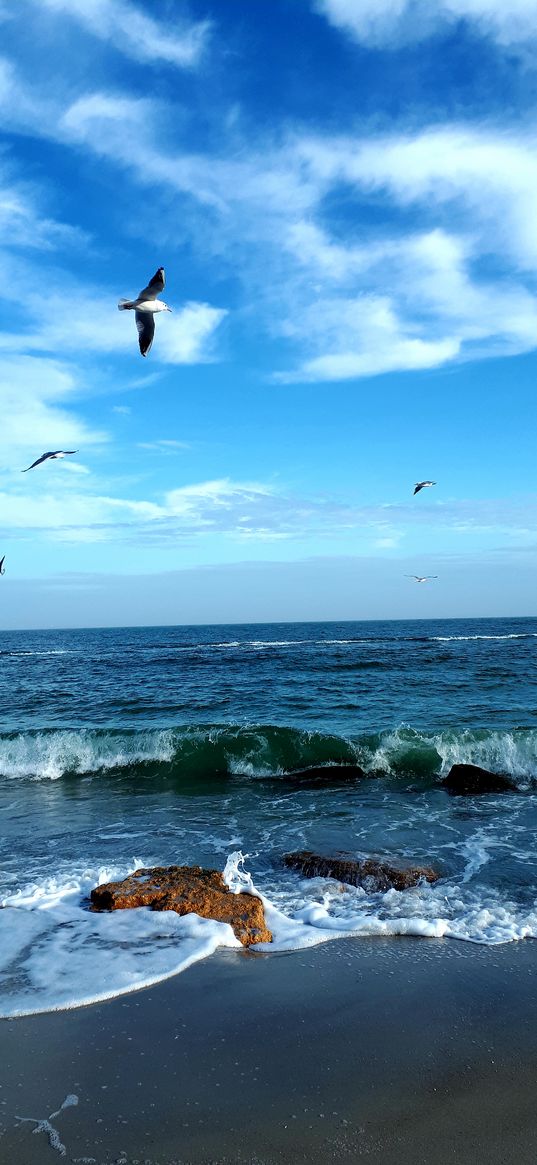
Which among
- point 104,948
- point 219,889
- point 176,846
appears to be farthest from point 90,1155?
point 176,846

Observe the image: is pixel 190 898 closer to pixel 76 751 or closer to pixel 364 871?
pixel 364 871

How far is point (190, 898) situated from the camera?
6.39 metres

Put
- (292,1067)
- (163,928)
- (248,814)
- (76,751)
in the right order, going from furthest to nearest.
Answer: (76,751)
(248,814)
(163,928)
(292,1067)

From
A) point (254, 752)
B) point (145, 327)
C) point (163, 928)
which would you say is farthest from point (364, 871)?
point (254, 752)

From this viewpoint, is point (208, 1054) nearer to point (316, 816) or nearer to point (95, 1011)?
point (95, 1011)

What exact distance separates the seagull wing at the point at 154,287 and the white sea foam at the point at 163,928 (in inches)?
244

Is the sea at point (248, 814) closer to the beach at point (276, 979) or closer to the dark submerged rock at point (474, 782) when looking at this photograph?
the beach at point (276, 979)

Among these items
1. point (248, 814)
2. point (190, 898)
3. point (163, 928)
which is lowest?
point (248, 814)

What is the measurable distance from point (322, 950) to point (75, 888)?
2.90 m

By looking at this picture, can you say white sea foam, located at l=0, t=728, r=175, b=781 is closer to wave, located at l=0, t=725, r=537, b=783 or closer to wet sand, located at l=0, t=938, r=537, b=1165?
wave, located at l=0, t=725, r=537, b=783

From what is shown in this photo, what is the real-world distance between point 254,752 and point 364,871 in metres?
7.72

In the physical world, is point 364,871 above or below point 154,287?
below

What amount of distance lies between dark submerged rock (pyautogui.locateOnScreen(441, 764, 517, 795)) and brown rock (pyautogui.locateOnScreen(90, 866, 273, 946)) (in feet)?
21.3

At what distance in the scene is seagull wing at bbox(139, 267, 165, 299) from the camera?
7137mm
